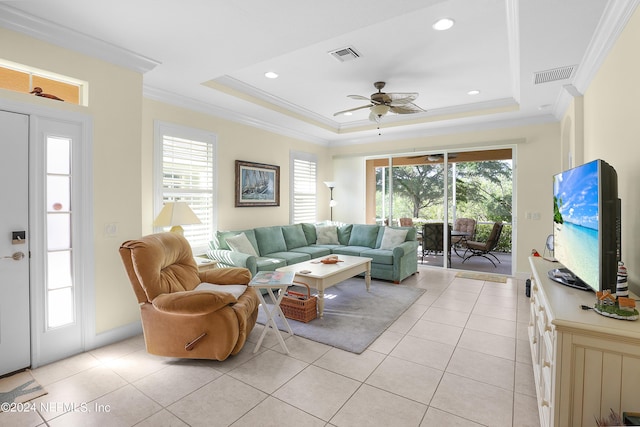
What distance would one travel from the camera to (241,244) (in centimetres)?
465

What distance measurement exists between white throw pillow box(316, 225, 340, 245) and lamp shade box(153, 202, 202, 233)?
10.1 feet

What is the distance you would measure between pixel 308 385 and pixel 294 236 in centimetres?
367

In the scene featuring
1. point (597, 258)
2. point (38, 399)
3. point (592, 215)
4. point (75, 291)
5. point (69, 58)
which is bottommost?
point (38, 399)

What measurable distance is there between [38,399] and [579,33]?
16.0 feet

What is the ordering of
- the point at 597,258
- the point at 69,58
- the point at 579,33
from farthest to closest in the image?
1. the point at 69,58
2. the point at 579,33
3. the point at 597,258

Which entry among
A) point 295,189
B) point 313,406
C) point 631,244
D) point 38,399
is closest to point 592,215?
point 631,244

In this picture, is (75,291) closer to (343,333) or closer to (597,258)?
(343,333)

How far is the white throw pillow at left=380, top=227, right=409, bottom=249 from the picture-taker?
568cm

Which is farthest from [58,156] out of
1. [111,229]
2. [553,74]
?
[553,74]

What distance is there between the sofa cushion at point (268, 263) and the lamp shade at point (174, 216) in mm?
1147

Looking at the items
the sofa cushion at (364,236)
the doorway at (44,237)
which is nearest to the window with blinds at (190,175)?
the doorway at (44,237)

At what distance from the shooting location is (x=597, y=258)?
169cm

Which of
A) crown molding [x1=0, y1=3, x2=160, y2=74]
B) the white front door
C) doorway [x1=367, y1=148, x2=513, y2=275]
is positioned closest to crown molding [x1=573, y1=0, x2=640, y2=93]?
doorway [x1=367, y1=148, x2=513, y2=275]

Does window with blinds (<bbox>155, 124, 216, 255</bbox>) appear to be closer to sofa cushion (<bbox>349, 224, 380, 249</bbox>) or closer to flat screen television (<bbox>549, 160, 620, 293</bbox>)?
sofa cushion (<bbox>349, 224, 380, 249</bbox>)
